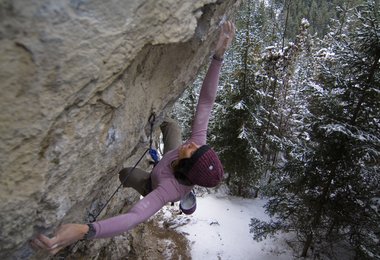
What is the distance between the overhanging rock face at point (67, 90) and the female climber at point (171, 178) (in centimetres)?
20

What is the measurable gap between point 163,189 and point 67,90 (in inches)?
51.9

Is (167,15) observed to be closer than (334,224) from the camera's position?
Yes

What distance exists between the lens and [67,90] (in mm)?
2102

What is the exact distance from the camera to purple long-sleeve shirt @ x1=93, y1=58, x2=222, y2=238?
101 inches

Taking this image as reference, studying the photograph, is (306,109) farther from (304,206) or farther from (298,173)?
(304,206)

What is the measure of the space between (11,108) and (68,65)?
408mm

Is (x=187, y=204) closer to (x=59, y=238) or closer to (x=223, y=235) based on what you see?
(x=59, y=238)

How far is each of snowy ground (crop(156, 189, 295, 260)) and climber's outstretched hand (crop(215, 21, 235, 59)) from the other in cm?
687

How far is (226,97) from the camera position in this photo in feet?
40.5

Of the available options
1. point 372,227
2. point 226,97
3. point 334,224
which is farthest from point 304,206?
point 226,97

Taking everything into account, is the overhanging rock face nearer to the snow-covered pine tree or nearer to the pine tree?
the pine tree

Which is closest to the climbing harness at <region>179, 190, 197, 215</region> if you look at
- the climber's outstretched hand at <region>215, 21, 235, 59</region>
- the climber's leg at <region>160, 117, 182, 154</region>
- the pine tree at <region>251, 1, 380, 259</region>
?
the climber's leg at <region>160, 117, 182, 154</region>

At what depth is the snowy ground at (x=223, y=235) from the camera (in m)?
9.45

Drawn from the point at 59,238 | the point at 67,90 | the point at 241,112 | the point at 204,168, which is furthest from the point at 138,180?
the point at 241,112
